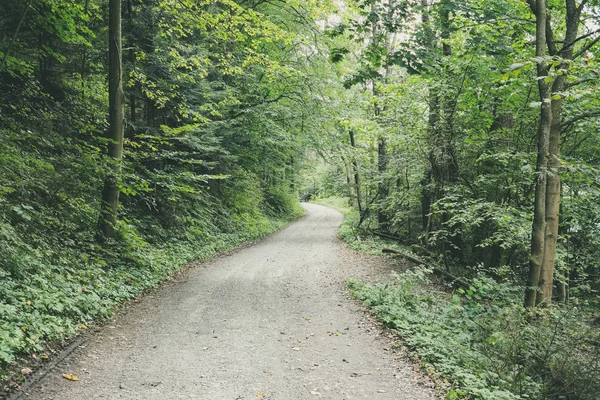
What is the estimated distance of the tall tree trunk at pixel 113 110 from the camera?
8422 millimetres

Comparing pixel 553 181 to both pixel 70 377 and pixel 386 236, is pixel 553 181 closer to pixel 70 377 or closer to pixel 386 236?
pixel 70 377

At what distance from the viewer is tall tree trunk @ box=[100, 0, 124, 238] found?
332 inches

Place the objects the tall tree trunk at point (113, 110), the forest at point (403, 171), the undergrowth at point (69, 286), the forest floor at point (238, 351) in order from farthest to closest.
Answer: the tall tree trunk at point (113, 110)
the forest at point (403, 171)
the undergrowth at point (69, 286)
the forest floor at point (238, 351)

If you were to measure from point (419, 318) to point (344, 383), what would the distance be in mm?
2610

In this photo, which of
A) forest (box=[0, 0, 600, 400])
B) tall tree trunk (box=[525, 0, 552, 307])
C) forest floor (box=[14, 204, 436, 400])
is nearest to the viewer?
forest floor (box=[14, 204, 436, 400])

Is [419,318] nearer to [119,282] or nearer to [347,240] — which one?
[119,282]

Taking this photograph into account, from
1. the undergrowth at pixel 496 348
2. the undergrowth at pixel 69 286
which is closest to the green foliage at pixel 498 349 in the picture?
the undergrowth at pixel 496 348

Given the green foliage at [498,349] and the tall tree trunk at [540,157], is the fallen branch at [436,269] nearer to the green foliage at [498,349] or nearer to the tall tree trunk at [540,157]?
the green foliage at [498,349]

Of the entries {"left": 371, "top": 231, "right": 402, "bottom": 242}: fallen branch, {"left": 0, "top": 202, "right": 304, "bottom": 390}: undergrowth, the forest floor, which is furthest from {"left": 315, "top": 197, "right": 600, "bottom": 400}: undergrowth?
{"left": 371, "top": 231, "right": 402, "bottom": 242}: fallen branch

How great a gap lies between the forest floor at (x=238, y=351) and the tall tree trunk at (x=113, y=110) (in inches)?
84.2

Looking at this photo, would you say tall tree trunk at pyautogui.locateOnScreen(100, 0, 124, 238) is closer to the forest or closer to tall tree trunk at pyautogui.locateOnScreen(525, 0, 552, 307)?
the forest

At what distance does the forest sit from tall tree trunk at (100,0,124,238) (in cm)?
4

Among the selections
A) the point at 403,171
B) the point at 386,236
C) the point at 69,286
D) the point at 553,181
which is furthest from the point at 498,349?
the point at 386,236

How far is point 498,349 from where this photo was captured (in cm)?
564
